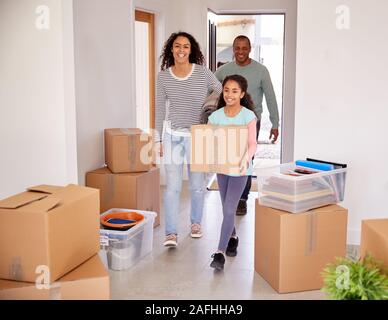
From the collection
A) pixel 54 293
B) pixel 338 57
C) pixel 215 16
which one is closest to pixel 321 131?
pixel 338 57

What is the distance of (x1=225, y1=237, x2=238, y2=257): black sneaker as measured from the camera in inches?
140

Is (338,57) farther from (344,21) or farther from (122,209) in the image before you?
(122,209)

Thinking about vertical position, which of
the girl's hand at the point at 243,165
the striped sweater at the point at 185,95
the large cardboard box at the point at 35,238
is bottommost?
the large cardboard box at the point at 35,238

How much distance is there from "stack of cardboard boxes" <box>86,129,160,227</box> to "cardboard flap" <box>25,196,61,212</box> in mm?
1355

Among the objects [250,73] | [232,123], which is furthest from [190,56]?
[250,73]

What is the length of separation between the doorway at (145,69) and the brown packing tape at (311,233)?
9.63 feet

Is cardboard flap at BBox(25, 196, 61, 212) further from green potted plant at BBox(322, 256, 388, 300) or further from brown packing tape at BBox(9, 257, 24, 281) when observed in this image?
green potted plant at BBox(322, 256, 388, 300)

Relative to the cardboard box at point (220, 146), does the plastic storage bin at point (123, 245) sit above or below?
below

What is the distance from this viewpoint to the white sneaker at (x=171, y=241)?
3670 mm

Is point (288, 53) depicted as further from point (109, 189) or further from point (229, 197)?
point (229, 197)

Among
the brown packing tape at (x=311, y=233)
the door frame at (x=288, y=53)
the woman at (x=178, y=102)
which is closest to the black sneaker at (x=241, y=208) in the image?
the woman at (x=178, y=102)

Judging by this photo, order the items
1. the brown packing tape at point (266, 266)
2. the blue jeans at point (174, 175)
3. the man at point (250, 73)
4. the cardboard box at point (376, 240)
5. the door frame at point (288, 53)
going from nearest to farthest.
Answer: the cardboard box at point (376, 240)
the brown packing tape at point (266, 266)
the blue jeans at point (174, 175)
the man at point (250, 73)
the door frame at point (288, 53)

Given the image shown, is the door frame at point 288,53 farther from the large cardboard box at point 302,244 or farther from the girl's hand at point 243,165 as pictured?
the large cardboard box at point 302,244
